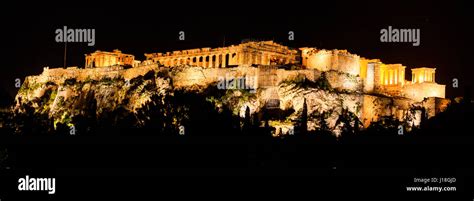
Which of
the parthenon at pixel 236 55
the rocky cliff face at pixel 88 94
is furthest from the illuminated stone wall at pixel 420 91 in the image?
the rocky cliff face at pixel 88 94

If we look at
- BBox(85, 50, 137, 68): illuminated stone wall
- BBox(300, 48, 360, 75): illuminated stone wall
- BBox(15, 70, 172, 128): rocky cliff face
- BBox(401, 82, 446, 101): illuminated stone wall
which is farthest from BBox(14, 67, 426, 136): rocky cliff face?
BBox(85, 50, 137, 68): illuminated stone wall

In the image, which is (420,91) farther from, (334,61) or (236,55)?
(236,55)

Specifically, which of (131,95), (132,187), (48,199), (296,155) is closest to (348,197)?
(296,155)

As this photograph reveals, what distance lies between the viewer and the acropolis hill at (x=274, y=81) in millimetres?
71525

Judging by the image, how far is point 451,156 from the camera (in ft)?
157

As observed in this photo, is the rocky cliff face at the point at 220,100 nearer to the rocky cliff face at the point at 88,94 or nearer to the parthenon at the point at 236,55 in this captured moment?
the rocky cliff face at the point at 88,94

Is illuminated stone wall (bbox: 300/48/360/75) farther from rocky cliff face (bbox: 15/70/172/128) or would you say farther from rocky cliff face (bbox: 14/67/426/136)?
rocky cliff face (bbox: 15/70/172/128)

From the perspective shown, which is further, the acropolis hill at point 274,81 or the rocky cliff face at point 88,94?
the rocky cliff face at point 88,94

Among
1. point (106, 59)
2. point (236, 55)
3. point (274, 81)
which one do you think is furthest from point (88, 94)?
point (274, 81)

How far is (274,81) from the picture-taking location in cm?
7244

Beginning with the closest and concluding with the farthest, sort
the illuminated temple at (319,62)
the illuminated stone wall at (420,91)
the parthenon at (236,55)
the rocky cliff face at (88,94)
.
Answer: the rocky cliff face at (88,94), the illuminated temple at (319,62), the parthenon at (236,55), the illuminated stone wall at (420,91)

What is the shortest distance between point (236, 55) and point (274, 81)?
27.7 ft

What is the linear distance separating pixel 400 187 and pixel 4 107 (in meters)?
48.7

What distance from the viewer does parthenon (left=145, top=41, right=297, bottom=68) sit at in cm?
7938
